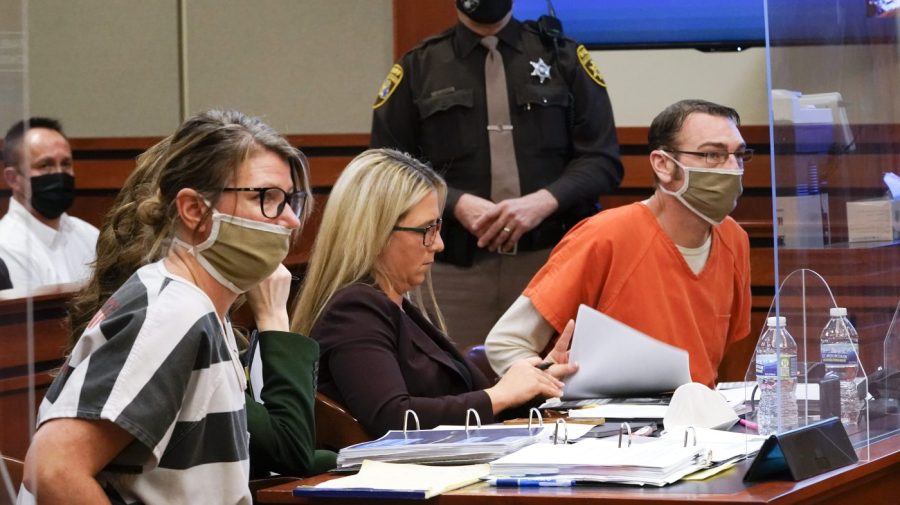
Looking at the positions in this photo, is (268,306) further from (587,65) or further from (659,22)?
(659,22)

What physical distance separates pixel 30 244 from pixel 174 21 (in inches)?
195

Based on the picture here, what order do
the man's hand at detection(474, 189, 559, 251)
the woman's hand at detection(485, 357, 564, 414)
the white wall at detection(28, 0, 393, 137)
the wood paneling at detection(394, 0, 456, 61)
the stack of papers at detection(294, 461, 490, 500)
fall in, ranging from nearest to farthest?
the stack of papers at detection(294, 461, 490, 500), the woman's hand at detection(485, 357, 564, 414), the man's hand at detection(474, 189, 559, 251), the wood paneling at detection(394, 0, 456, 61), the white wall at detection(28, 0, 393, 137)

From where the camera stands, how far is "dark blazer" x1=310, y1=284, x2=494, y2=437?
2.49 metres

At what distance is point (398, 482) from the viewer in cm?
191

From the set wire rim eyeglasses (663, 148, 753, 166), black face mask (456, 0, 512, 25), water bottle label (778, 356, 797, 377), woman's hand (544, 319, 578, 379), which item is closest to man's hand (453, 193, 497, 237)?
black face mask (456, 0, 512, 25)

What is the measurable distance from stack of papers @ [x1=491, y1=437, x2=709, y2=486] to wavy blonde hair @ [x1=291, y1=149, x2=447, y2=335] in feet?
2.54

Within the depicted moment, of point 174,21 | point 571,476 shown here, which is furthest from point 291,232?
point 174,21

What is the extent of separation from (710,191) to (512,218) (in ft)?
2.67

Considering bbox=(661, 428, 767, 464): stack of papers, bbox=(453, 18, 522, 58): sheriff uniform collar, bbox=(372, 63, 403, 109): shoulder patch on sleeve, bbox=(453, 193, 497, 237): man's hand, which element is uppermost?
bbox=(453, 18, 522, 58): sheriff uniform collar

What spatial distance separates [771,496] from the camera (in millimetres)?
1738

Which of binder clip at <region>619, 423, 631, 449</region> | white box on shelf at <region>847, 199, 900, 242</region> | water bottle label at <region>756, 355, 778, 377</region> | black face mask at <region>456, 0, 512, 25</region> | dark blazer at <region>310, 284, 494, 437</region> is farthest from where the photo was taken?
black face mask at <region>456, 0, 512, 25</region>

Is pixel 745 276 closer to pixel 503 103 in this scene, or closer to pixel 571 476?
pixel 503 103

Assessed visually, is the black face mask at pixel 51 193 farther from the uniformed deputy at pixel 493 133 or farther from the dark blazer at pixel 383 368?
the dark blazer at pixel 383 368

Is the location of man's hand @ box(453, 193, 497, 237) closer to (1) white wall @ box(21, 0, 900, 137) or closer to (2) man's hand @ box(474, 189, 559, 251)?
(2) man's hand @ box(474, 189, 559, 251)
